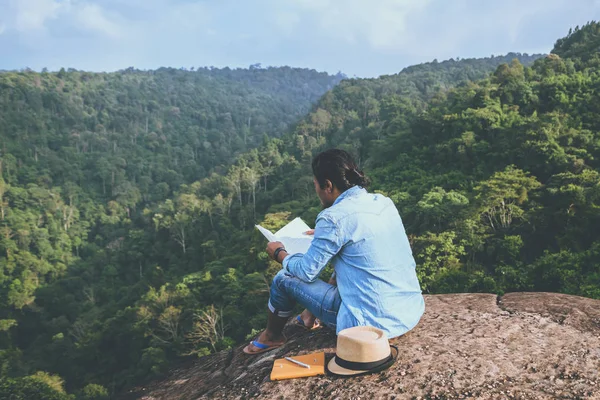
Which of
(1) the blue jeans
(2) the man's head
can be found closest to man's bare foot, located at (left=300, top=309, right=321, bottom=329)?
(1) the blue jeans

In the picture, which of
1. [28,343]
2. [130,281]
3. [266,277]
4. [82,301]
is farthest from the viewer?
[130,281]

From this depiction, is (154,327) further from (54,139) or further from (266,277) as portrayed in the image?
(54,139)

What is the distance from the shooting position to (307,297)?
3025 millimetres

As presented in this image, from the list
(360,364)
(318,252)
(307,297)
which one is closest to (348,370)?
(360,364)

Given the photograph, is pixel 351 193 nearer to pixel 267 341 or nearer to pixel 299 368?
pixel 299 368

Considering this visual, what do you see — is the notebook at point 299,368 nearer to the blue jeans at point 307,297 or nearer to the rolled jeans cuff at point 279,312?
the blue jeans at point 307,297

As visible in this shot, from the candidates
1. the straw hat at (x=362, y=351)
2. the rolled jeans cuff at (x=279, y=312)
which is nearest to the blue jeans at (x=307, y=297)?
the rolled jeans cuff at (x=279, y=312)

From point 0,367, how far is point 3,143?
5026cm

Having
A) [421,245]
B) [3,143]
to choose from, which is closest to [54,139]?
[3,143]

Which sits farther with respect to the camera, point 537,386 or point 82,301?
point 82,301

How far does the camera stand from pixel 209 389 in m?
3.25

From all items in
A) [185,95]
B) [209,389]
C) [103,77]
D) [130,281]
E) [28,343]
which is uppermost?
[103,77]

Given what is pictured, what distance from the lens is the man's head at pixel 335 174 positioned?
2799mm

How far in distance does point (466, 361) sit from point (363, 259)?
864mm
